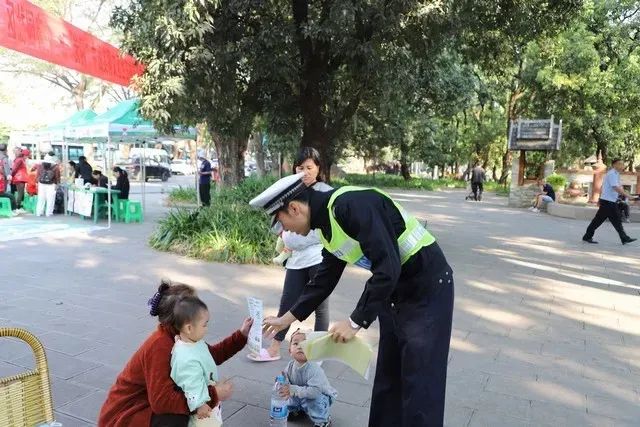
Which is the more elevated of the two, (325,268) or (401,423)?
(325,268)

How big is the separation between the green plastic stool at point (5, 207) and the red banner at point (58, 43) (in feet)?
19.6

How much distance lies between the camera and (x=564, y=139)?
24219 mm

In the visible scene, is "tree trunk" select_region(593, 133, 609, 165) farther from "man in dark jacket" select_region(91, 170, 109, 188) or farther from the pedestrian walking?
"man in dark jacket" select_region(91, 170, 109, 188)

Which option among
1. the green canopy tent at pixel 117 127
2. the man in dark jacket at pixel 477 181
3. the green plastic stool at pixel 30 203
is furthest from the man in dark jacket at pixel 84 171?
the man in dark jacket at pixel 477 181

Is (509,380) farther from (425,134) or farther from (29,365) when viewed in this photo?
(425,134)

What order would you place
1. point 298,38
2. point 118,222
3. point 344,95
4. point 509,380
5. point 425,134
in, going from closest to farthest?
1. point 509,380
2. point 298,38
3. point 344,95
4. point 118,222
5. point 425,134

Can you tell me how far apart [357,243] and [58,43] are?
6.56 metres

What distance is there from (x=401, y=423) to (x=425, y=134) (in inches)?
1168

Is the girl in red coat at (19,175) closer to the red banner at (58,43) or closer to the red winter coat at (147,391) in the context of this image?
the red banner at (58,43)

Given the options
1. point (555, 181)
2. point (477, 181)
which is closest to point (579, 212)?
point (555, 181)

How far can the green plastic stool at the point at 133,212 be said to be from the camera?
12320mm

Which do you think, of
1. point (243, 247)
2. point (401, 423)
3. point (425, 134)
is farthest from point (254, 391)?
point (425, 134)

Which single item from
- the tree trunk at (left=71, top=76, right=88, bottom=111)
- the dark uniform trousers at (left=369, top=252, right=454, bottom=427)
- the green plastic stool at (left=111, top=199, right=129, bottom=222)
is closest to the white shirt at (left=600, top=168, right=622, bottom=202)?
the dark uniform trousers at (left=369, top=252, right=454, bottom=427)

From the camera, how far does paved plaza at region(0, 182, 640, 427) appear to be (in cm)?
348
